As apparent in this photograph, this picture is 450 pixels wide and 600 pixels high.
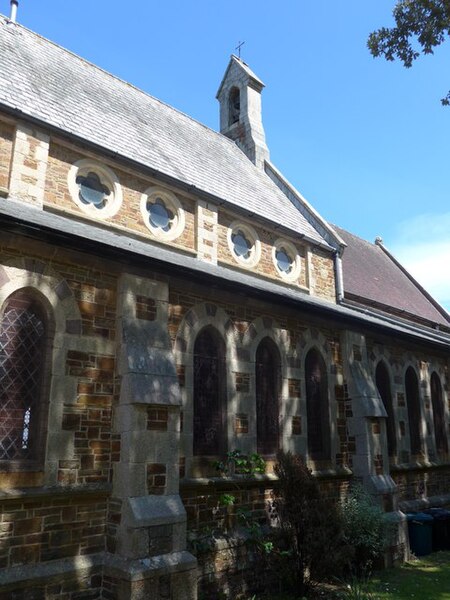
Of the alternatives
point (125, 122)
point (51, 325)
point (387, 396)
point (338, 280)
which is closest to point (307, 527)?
point (51, 325)

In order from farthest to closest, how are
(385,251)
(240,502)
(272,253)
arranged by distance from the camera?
(385,251) → (272,253) → (240,502)

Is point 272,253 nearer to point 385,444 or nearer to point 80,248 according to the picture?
point 385,444

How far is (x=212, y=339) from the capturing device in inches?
352

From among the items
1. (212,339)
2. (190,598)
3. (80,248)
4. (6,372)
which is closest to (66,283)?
(80,248)

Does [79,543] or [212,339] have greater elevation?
[212,339]

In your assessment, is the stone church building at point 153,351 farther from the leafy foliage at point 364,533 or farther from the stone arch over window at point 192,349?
the leafy foliage at point 364,533

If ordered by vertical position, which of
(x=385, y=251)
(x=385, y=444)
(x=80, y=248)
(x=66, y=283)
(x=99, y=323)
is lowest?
(x=385, y=444)

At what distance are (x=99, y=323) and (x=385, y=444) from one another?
691cm

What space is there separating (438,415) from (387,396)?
3302 mm

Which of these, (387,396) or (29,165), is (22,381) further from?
(387,396)

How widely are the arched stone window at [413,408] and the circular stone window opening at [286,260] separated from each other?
393 centimetres

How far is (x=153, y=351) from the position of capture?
7.43m

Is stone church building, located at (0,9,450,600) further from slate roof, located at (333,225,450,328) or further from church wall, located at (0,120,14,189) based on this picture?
slate roof, located at (333,225,450,328)

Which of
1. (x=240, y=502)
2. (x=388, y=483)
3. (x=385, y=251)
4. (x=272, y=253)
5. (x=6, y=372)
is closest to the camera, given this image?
(x=6, y=372)
